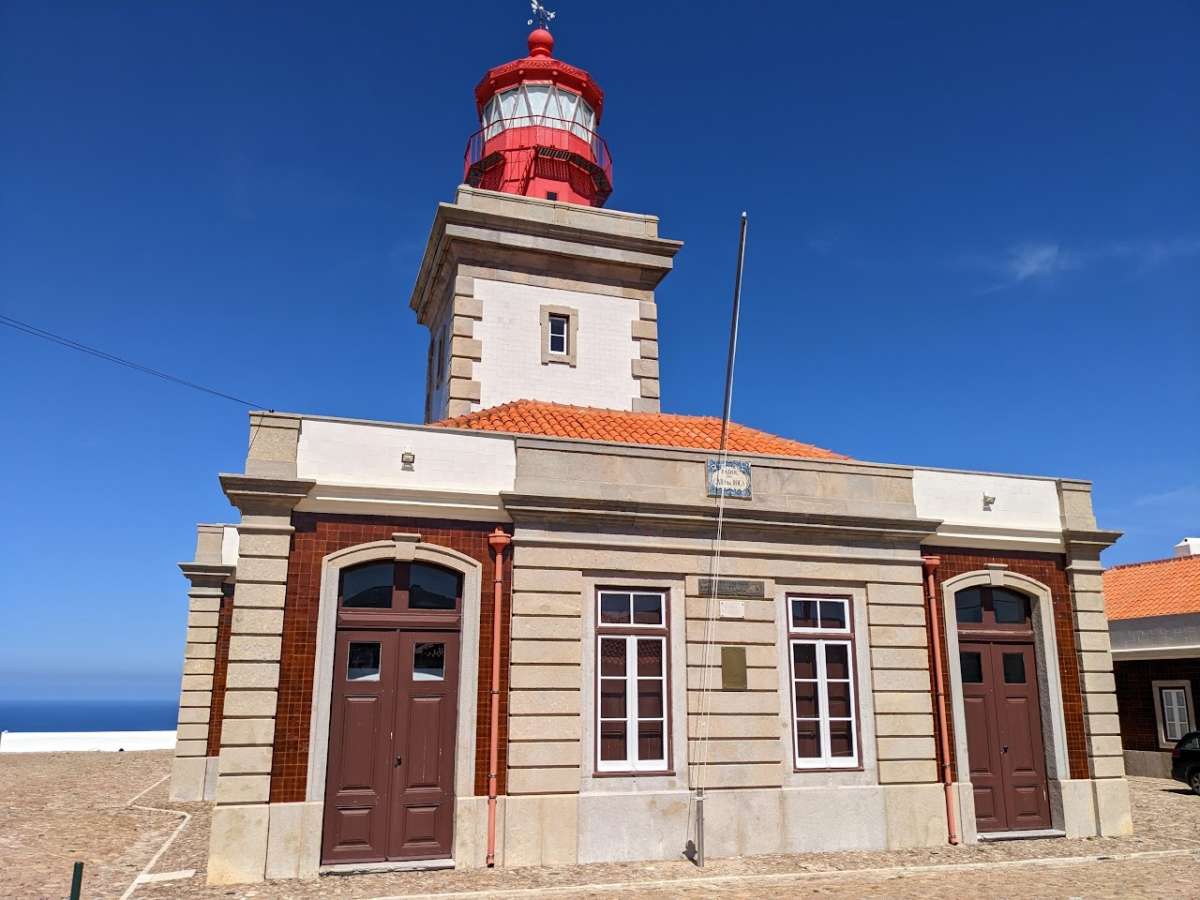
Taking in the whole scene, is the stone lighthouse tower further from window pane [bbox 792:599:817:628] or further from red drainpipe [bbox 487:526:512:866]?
window pane [bbox 792:599:817:628]

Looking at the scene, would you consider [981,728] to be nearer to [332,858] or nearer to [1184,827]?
[1184,827]

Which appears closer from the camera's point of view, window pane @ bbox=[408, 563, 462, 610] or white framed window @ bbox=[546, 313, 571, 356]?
window pane @ bbox=[408, 563, 462, 610]

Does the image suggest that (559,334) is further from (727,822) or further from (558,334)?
(727,822)

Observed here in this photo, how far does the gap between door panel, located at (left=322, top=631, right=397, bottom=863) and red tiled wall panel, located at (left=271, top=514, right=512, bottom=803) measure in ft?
1.25

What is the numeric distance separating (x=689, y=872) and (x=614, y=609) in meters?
3.41

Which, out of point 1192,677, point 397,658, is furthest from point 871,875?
point 1192,677

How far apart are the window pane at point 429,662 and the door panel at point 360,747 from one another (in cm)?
29

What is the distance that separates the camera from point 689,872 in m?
10.9

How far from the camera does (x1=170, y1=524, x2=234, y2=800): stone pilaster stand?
17.5 m

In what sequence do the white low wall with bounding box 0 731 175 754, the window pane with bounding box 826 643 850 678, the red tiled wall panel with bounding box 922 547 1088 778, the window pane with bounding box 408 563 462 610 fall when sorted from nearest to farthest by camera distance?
the window pane with bounding box 408 563 462 610 < the window pane with bounding box 826 643 850 678 < the red tiled wall panel with bounding box 922 547 1088 778 < the white low wall with bounding box 0 731 175 754

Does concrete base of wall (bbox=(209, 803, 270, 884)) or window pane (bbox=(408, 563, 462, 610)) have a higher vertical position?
window pane (bbox=(408, 563, 462, 610))

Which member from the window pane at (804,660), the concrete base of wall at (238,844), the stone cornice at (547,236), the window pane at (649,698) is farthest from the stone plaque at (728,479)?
the concrete base of wall at (238,844)

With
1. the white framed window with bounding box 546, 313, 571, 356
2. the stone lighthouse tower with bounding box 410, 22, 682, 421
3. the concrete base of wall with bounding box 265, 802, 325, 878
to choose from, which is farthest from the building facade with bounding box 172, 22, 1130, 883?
the white framed window with bounding box 546, 313, 571, 356

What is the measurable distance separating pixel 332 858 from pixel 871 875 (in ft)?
21.5
